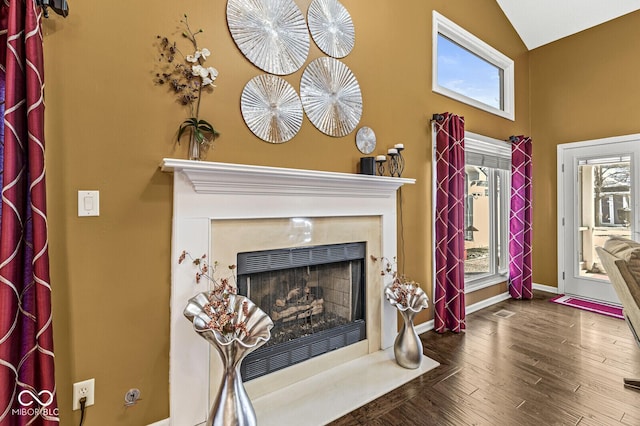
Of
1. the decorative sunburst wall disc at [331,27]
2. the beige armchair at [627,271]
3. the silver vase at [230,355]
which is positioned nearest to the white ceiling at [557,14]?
the decorative sunburst wall disc at [331,27]

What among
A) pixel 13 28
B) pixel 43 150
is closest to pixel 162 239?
pixel 43 150

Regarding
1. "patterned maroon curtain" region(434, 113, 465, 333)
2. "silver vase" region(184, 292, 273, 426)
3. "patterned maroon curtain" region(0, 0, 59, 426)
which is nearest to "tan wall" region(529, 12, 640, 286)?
"patterned maroon curtain" region(434, 113, 465, 333)

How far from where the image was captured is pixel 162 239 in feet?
5.57

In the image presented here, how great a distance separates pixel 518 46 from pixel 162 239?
505cm

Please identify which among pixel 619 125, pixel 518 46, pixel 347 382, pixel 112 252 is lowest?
pixel 347 382

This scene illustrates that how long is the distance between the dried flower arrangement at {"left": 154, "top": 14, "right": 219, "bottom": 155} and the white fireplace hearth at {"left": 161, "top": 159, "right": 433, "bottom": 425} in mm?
273

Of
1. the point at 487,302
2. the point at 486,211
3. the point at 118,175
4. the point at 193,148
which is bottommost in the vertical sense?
the point at 487,302

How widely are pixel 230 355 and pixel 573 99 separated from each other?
5.05 meters

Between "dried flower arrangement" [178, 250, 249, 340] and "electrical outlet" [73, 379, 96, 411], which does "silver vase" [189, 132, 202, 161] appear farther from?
"electrical outlet" [73, 379, 96, 411]

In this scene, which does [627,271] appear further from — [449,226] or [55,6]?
[55,6]

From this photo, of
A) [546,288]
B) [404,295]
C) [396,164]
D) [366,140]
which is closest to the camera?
[404,295]

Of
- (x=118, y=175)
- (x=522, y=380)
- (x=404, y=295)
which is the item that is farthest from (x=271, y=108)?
(x=522, y=380)

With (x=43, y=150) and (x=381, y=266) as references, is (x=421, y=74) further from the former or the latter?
(x=43, y=150)

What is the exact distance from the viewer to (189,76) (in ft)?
Result: 5.74
